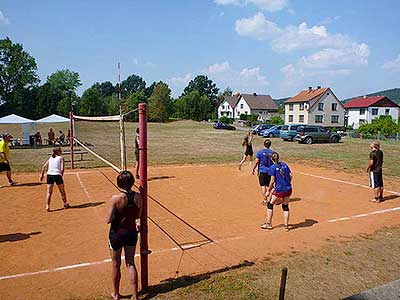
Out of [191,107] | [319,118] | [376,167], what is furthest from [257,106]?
[376,167]

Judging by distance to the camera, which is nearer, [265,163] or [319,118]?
Result: [265,163]

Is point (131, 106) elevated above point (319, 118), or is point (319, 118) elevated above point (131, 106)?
point (131, 106)

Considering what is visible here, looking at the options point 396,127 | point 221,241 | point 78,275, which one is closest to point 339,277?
point 221,241

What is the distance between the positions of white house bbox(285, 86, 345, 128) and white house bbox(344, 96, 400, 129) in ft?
23.2

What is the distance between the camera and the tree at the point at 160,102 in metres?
64.9

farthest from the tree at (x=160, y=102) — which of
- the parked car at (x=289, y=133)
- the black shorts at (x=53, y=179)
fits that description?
the black shorts at (x=53, y=179)

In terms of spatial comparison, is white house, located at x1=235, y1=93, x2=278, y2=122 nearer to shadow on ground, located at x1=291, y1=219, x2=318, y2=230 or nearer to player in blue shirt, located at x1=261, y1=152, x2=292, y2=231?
shadow on ground, located at x1=291, y1=219, x2=318, y2=230

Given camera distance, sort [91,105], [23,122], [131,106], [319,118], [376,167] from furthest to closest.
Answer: [319,118], [91,105], [131,106], [23,122], [376,167]

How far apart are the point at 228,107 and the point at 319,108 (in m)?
36.4

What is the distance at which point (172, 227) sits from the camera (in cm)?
787

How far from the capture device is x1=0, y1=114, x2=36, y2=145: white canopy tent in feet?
85.9

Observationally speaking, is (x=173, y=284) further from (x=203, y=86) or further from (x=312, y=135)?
(x=203, y=86)

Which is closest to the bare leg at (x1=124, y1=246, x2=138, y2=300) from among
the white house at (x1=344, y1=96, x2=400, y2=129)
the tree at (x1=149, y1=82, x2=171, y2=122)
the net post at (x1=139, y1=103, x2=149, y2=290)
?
the net post at (x1=139, y1=103, x2=149, y2=290)

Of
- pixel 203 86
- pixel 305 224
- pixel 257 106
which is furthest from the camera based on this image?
pixel 203 86
